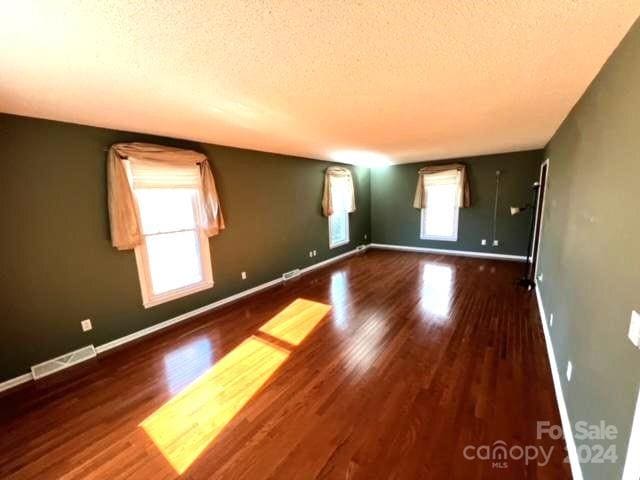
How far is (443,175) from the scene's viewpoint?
5.82 m

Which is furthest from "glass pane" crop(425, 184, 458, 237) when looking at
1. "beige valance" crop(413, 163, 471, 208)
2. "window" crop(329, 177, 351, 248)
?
"window" crop(329, 177, 351, 248)

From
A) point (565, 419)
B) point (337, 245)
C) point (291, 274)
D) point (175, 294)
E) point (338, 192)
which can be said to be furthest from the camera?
point (337, 245)

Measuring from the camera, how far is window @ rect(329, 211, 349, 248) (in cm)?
A: 588

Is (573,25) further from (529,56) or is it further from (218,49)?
(218,49)

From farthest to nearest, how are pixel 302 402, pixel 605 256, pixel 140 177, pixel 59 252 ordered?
1. pixel 140 177
2. pixel 59 252
3. pixel 302 402
4. pixel 605 256

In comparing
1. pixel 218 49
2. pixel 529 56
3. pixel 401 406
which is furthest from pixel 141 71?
pixel 401 406

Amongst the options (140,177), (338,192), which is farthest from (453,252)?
(140,177)

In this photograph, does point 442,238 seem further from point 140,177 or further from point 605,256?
point 140,177

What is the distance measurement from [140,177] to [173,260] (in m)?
1.05

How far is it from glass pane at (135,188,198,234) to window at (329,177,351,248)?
3042 mm

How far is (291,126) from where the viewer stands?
106 inches

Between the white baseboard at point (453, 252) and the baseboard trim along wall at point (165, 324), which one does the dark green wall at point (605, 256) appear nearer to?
the baseboard trim along wall at point (165, 324)

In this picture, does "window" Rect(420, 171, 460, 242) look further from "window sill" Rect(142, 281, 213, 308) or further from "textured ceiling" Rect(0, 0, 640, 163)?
"window sill" Rect(142, 281, 213, 308)

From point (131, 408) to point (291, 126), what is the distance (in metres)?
2.77
